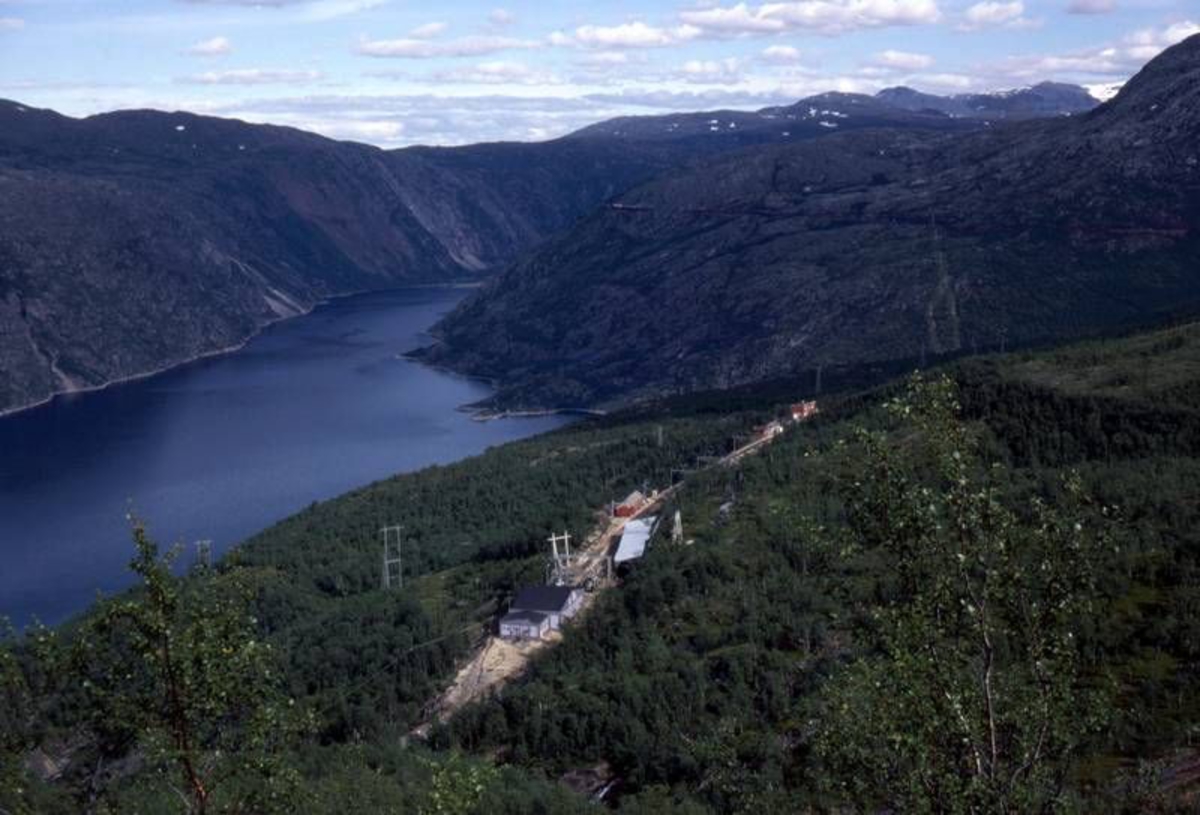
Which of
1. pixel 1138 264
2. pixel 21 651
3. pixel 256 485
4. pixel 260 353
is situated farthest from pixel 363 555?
pixel 260 353

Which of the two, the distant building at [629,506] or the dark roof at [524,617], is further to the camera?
the distant building at [629,506]

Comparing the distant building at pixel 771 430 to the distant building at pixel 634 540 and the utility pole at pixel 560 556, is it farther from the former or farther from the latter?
the utility pole at pixel 560 556

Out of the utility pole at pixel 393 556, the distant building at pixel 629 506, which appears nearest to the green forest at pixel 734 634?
the utility pole at pixel 393 556

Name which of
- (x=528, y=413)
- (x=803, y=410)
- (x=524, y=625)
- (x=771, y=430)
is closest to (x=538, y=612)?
(x=524, y=625)

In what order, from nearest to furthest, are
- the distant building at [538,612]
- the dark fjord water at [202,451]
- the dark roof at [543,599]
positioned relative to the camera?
the distant building at [538,612] < the dark roof at [543,599] < the dark fjord water at [202,451]

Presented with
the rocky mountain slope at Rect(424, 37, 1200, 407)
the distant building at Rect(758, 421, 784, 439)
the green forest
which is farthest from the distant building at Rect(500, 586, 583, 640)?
the rocky mountain slope at Rect(424, 37, 1200, 407)

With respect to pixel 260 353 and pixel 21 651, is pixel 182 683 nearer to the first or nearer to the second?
pixel 21 651
